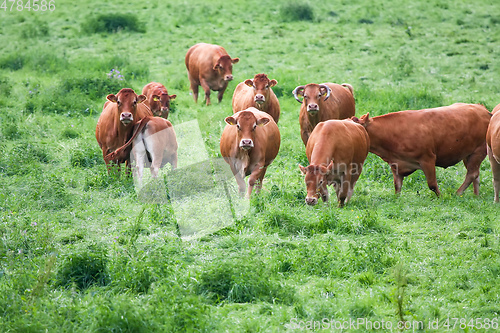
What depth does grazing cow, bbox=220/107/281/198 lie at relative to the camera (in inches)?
363

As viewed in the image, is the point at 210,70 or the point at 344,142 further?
the point at 210,70

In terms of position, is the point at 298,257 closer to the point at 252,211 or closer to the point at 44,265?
the point at 252,211

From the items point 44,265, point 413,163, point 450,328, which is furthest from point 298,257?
point 413,163

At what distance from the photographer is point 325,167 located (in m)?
8.25

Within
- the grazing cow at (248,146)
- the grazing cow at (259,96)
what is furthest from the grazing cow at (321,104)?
the grazing cow at (248,146)

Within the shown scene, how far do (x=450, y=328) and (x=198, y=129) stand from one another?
8.76 metres

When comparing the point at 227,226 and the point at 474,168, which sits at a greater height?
the point at 227,226

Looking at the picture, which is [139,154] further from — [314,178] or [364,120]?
[364,120]

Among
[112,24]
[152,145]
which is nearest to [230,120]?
[152,145]

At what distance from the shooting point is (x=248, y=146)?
8.98 meters

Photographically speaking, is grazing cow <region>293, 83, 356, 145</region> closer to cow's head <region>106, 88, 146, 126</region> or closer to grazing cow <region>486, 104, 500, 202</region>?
grazing cow <region>486, 104, 500, 202</region>

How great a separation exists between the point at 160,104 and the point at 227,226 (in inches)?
238

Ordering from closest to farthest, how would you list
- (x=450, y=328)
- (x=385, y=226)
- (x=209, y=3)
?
(x=450, y=328), (x=385, y=226), (x=209, y=3)

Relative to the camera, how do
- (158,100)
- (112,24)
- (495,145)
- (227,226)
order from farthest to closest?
(112,24) → (158,100) → (495,145) → (227,226)
